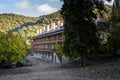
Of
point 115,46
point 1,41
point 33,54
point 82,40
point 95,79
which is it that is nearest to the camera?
point 95,79

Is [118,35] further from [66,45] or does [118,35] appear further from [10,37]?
[10,37]

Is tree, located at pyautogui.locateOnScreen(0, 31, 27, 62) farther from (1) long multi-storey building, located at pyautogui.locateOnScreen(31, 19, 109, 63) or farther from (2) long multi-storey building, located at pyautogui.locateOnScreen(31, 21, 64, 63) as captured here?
(2) long multi-storey building, located at pyautogui.locateOnScreen(31, 21, 64, 63)

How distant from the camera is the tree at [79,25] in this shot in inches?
2002

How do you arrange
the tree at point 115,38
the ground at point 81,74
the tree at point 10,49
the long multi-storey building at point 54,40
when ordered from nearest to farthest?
the ground at point 81,74, the tree at point 115,38, the tree at point 10,49, the long multi-storey building at point 54,40

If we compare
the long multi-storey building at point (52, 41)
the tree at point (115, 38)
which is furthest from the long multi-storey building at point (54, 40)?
the tree at point (115, 38)

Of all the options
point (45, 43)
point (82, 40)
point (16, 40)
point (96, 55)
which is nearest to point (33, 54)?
point (45, 43)

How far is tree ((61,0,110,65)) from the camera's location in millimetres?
50844

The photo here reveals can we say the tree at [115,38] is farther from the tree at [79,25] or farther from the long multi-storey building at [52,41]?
the long multi-storey building at [52,41]

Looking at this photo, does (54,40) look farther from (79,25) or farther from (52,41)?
(79,25)

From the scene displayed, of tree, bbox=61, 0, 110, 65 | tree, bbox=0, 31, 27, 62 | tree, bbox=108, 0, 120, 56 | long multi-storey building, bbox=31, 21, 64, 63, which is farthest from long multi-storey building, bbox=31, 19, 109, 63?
tree, bbox=0, 31, 27, 62

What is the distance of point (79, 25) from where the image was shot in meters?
51.3

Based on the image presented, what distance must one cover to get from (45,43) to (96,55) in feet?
159

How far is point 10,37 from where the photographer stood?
232 feet

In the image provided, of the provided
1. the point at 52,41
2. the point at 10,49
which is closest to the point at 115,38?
the point at 10,49
